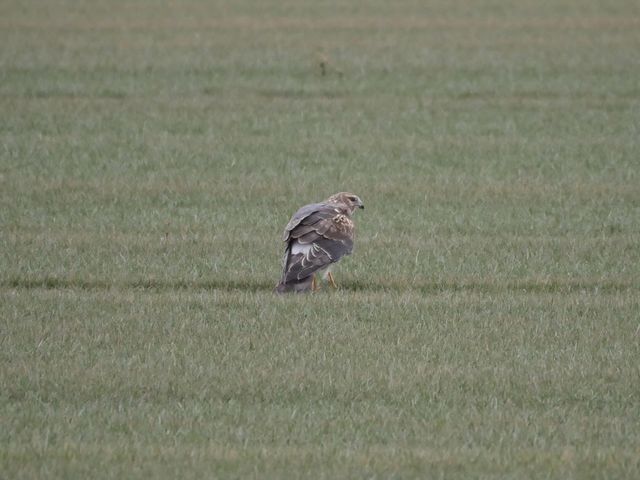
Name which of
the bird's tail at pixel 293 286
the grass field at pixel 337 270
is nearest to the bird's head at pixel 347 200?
the grass field at pixel 337 270

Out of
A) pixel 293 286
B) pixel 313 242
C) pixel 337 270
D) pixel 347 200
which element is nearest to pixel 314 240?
pixel 313 242

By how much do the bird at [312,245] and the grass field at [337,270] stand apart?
0.81 feet

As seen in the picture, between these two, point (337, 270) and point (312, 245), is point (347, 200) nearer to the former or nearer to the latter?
point (337, 270)

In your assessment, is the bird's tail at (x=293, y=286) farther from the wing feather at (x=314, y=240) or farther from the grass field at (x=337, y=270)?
the grass field at (x=337, y=270)

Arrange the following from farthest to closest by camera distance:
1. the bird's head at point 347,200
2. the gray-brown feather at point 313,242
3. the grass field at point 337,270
→ the bird's head at point 347,200 < the gray-brown feather at point 313,242 < the grass field at point 337,270

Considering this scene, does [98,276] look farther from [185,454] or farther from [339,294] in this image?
[185,454]

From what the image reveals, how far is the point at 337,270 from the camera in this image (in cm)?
1264

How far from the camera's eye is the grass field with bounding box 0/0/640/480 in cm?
807

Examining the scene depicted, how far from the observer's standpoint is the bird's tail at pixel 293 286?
1147 centimetres

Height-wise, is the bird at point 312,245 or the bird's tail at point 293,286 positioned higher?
the bird at point 312,245

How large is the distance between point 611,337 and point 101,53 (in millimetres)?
19604

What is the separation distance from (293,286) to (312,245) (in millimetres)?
400

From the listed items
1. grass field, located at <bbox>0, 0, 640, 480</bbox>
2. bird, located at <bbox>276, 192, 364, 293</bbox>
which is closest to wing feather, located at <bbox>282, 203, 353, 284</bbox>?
bird, located at <bbox>276, 192, 364, 293</bbox>

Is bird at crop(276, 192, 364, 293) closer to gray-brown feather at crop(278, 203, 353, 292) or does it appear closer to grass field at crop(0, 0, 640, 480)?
gray-brown feather at crop(278, 203, 353, 292)
